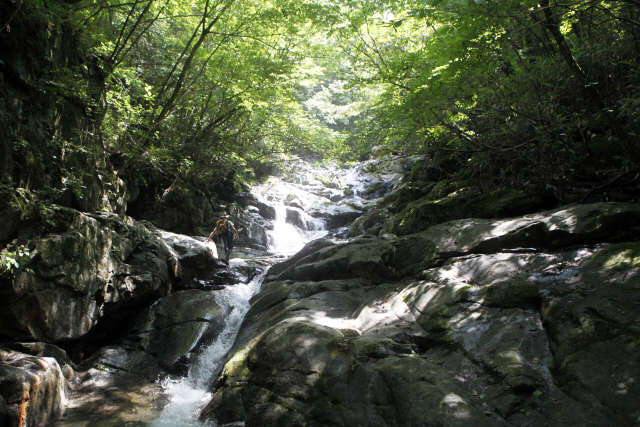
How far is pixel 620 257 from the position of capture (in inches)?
177

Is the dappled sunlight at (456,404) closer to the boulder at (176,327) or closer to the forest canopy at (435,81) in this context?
the forest canopy at (435,81)

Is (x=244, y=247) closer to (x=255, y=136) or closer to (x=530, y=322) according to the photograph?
(x=255, y=136)

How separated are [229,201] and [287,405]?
1610cm

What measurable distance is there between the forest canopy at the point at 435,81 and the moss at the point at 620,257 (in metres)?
1.62

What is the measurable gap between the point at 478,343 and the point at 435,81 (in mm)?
4760

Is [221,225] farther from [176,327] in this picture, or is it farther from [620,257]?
[620,257]

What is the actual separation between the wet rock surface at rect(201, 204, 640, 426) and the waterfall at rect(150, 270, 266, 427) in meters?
0.63

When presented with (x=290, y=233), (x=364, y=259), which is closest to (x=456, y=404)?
(x=364, y=259)

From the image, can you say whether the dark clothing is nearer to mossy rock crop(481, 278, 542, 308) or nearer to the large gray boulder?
the large gray boulder

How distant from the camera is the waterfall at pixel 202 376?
17.2ft

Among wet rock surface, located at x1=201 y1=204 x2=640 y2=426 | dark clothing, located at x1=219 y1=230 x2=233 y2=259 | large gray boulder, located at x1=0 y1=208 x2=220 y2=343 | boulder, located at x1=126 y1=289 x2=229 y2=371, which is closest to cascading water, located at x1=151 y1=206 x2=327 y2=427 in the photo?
boulder, located at x1=126 y1=289 x2=229 y2=371

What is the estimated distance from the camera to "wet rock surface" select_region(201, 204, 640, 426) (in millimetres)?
3336

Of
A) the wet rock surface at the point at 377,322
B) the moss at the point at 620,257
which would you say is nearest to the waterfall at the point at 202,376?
Result: the wet rock surface at the point at 377,322

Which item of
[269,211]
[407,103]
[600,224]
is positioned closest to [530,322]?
[600,224]
